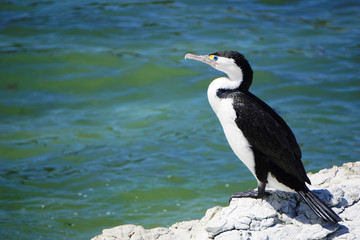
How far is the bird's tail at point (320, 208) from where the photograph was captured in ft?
13.7

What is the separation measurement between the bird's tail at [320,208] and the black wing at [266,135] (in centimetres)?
17

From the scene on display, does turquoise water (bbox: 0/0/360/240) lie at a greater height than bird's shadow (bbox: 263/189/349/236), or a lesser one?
lesser

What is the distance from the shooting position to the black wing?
14.6ft

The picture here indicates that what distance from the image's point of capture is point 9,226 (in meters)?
7.46

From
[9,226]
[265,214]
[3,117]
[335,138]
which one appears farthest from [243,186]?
[3,117]

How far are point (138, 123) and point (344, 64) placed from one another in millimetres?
4666

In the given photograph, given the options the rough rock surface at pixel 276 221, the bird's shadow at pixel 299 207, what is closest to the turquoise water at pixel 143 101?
the rough rock surface at pixel 276 221

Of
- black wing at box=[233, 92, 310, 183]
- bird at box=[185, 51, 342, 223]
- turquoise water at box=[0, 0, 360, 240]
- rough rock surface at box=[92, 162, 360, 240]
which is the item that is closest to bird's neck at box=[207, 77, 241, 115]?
bird at box=[185, 51, 342, 223]

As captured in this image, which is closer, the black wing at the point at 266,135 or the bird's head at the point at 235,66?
the black wing at the point at 266,135

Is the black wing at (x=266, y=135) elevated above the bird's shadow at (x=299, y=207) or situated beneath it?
elevated above

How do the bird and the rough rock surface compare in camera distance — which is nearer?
the rough rock surface

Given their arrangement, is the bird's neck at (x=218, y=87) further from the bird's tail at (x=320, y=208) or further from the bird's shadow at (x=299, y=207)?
the bird's tail at (x=320, y=208)

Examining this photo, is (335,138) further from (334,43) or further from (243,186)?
(334,43)

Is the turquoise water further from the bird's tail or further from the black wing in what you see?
the bird's tail
